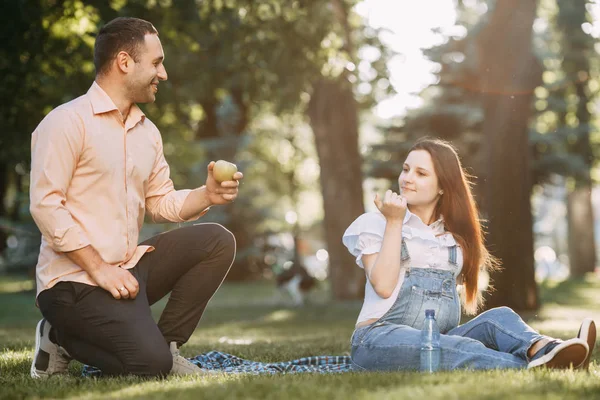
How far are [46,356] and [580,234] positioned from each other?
26779 mm

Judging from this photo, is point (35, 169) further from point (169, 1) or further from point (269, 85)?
point (269, 85)

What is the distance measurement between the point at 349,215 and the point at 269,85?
3850mm

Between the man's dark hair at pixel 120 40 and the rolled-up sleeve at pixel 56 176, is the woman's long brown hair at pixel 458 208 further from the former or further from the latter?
the rolled-up sleeve at pixel 56 176

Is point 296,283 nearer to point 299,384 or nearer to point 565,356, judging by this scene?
point 565,356

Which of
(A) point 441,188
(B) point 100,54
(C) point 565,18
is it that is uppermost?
(C) point 565,18

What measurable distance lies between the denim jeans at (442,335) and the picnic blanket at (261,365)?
0.39 metres

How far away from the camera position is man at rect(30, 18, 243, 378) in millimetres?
4641

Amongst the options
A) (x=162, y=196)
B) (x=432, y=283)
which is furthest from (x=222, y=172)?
(x=432, y=283)

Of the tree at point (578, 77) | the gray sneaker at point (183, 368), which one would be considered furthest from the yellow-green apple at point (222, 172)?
the tree at point (578, 77)

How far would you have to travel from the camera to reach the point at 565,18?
2389cm

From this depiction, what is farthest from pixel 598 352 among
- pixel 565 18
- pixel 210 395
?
pixel 565 18

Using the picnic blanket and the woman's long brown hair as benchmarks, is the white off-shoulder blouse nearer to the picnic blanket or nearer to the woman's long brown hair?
the woman's long brown hair

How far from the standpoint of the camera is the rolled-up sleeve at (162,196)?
5.34m

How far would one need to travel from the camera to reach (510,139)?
12.4m
